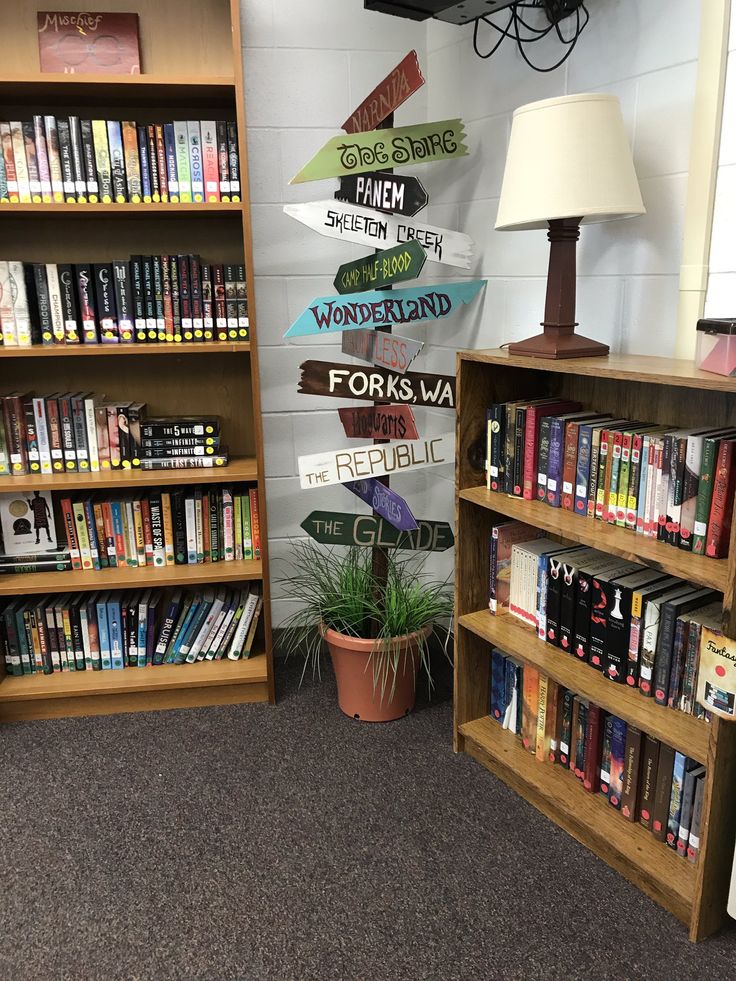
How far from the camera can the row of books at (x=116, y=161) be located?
2055 mm

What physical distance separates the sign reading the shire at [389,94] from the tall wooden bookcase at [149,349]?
12.4 inches

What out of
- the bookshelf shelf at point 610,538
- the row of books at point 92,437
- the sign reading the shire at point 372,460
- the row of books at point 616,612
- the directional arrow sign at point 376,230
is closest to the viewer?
the bookshelf shelf at point 610,538

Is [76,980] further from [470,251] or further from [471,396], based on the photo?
[470,251]

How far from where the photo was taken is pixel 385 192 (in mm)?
2055

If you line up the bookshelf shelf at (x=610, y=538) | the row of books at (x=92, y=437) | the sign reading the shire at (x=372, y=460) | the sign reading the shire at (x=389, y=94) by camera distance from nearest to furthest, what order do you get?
the bookshelf shelf at (x=610, y=538) → the sign reading the shire at (x=389, y=94) → the sign reading the shire at (x=372, y=460) → the row of books at (x=92, y=437)

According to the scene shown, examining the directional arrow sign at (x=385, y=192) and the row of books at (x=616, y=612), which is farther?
the directional arrow sign at (x=385, y=192)

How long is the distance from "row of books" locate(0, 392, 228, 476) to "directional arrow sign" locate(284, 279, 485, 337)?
503mm

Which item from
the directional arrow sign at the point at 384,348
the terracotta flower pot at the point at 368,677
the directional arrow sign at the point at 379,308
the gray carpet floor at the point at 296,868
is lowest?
the gray carpet floor at the point at 296,868

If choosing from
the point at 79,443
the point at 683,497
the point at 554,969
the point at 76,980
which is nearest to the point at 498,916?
the point at 554,969

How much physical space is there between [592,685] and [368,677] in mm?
731

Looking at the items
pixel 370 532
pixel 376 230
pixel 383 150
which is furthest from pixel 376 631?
pixel 383 150

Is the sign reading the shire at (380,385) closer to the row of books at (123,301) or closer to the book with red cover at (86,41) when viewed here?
the row of books at (123,301)

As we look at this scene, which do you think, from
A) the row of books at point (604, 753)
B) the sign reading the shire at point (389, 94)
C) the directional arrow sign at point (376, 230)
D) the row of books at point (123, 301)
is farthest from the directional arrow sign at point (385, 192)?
the row of books at point (604, 753)

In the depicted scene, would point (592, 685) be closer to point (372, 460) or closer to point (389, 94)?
point (372, 460)
